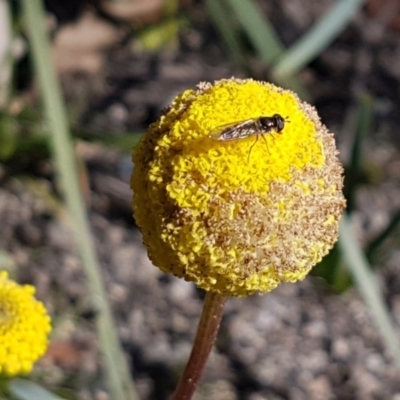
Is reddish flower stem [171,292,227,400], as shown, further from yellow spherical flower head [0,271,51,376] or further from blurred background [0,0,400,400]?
blurred background [0,0,400,400]

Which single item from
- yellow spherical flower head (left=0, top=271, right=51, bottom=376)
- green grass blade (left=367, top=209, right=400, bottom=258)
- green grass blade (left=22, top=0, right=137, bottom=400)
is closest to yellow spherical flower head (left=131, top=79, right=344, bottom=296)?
yellow spherical flower head (left=0, top=271, right=51, bottom=376)

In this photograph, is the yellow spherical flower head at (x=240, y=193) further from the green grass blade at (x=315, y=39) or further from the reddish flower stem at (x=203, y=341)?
the green grass blade at (x=315, y=39)

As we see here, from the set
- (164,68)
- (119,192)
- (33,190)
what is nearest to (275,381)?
(119,192)

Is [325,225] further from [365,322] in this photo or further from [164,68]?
[164,68]

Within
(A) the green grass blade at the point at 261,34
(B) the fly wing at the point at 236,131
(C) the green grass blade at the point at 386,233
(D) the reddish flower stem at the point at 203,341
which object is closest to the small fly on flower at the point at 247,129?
(B) the fly wing at the point at 236,131

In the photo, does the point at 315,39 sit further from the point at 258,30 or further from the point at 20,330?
the point at 20,330

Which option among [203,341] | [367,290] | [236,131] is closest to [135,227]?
[367,290]
